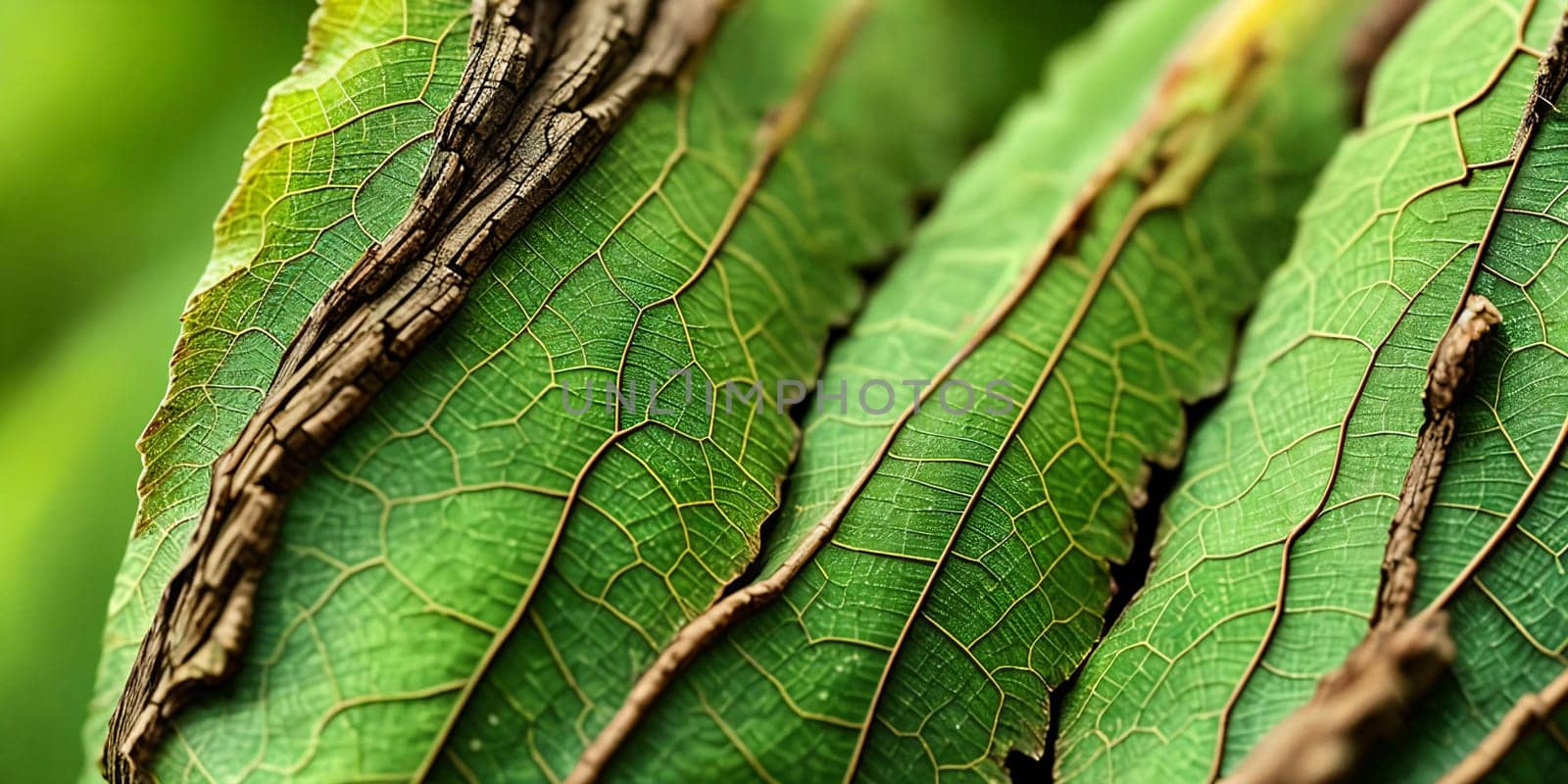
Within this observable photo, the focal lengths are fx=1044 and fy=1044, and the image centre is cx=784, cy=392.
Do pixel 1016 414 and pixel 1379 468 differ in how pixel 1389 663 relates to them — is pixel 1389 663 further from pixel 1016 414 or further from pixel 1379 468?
pixel 1016 414

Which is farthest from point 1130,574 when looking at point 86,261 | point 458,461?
point 86,261

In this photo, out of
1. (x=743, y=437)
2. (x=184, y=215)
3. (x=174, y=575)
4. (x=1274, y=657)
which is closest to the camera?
(x=174, y=575)

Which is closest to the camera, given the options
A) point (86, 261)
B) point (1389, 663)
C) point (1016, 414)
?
point (1389, 663)

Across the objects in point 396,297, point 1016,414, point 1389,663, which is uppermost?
point 396,297

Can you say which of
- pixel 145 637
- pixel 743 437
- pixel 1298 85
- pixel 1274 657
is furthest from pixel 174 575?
pixel 1298 85

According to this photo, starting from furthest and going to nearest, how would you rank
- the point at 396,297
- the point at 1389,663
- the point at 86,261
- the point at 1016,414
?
the point at 86,261, the point at 1016,414, the point at 396,297, the point at 1389,663

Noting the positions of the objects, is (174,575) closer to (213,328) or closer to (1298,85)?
(213,328)

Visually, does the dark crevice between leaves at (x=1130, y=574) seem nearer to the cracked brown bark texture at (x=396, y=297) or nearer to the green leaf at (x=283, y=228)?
the cracked brown bark texture at (x=396, y=297)
